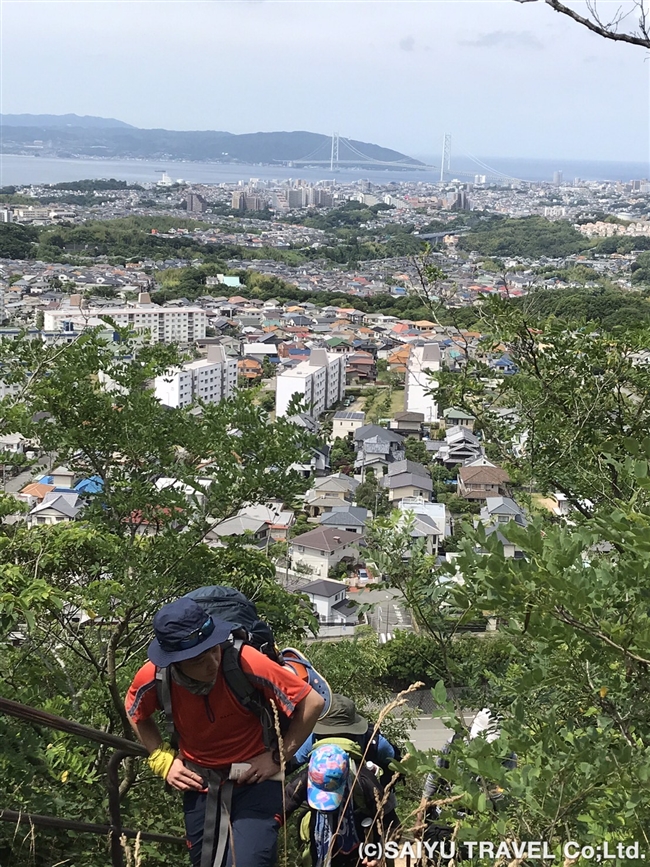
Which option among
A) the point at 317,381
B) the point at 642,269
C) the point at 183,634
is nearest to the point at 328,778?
the point at 183,634

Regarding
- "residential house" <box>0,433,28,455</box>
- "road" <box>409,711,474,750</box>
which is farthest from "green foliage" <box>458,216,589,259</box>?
"road" <box>409,711,474,750</box>

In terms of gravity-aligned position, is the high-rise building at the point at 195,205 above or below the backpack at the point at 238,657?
below

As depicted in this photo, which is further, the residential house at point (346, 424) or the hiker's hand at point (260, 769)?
the residential house at point (346, 424)

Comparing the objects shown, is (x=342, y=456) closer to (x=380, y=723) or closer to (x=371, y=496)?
(x=371, y=496)

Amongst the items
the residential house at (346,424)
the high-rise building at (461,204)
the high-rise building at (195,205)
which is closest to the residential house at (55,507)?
the residential house at (346,424)

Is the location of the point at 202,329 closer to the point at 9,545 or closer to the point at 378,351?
the point at 378,351

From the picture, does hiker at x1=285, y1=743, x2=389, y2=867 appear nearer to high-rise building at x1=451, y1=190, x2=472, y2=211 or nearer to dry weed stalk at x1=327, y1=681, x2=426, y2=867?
dry weed stalk at x1=327, y1=681, x2=426, y2=867

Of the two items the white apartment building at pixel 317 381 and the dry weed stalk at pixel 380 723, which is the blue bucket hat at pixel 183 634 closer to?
the dry weed stalk at pixel 380 723
